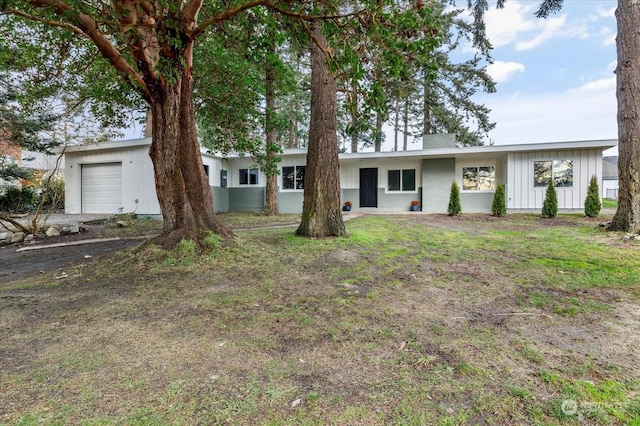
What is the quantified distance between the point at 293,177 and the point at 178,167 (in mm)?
10567

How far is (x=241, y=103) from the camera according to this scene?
7.95 metres

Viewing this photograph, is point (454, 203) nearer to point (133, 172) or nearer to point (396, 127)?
point (133, 172)

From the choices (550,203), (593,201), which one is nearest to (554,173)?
(550,203)

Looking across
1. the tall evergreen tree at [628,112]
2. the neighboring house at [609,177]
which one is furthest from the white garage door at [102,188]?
the neighboring house at [609,177]

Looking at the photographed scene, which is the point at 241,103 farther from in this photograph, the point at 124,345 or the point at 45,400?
the point at 45,400

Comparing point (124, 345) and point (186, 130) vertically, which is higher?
point (186, 130)

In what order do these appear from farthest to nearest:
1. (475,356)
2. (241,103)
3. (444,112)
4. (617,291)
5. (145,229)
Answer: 1. (444,112)
2. (145,229)
3. (241,103)
4. (617,291)
5. (475,356)

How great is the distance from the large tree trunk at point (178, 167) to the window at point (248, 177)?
1077cm

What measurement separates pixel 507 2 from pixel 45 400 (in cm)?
1493

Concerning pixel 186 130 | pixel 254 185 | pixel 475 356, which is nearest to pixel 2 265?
pixel 186 130

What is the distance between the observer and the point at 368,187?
15852 millimetres

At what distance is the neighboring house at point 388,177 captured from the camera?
12203 millimetres

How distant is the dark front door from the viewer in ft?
51.5

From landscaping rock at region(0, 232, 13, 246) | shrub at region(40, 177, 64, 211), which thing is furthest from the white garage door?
landscaping rock at region(0, 232, 13, 246)
